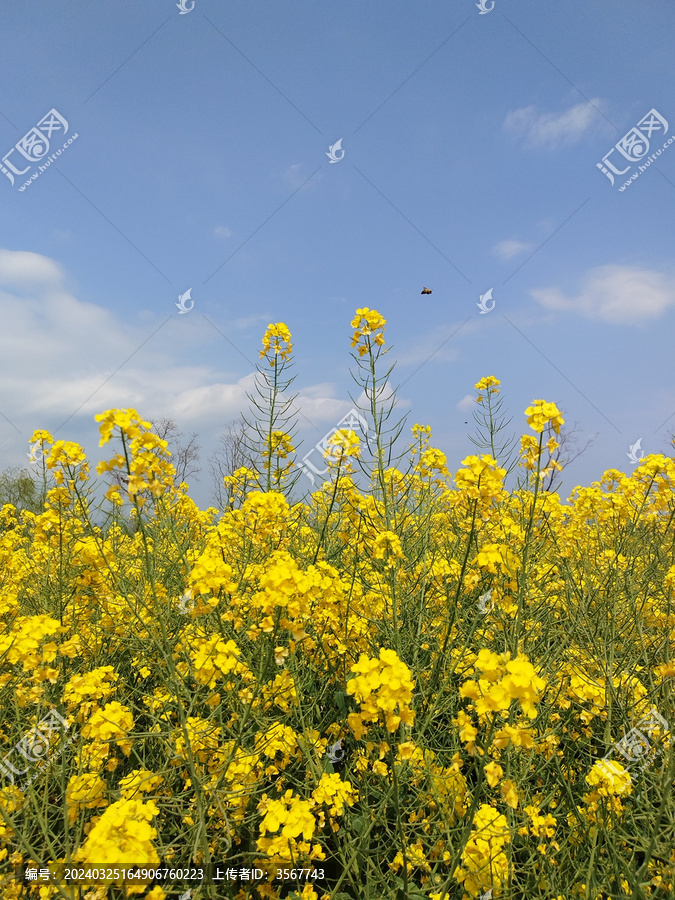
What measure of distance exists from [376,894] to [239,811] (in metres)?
0.63

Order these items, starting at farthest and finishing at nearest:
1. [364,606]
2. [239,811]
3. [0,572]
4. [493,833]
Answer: [0,572]
[364,606]
[239,811]
[493,833]

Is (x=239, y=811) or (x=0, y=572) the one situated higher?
(x=0, y=572)

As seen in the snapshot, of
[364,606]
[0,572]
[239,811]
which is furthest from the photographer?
[0,572]

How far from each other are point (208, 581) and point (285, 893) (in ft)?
5.01

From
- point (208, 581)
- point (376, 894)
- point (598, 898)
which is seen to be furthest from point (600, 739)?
point (208, 581)

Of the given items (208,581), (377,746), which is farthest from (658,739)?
(208,581)

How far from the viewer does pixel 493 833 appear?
157cm

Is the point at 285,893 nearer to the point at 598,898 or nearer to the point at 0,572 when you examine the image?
the point at 598,898

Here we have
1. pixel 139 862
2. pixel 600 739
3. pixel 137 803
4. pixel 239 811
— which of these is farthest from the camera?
pixel 600 739

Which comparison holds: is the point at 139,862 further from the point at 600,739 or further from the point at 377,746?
the point at 600,739

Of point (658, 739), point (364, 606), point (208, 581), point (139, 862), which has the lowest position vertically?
point (658, 739)

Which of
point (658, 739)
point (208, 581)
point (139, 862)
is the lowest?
point (658, 739)

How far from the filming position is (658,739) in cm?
200

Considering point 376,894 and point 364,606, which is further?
point 364,606
